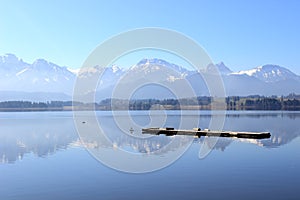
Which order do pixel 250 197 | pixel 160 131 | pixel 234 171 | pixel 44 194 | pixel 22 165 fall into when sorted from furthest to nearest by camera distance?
1. pixel 160 131
2. pixel 22 165
3. pixel 234 171
4. pixel 44 194
5. pixel 250 197

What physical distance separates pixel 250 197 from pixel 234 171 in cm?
1056

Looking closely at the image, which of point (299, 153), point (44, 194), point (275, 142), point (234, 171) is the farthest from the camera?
point (275, 142)

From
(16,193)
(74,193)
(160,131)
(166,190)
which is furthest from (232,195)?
(160,131)

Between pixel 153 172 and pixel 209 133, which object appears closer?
pixel 153 172

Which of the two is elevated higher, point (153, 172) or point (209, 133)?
point (209, 133)

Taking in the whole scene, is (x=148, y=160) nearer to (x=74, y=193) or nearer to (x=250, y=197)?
(x=74, y=193)

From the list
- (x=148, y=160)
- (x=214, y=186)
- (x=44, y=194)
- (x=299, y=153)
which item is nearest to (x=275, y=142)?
(x=299, y=153)

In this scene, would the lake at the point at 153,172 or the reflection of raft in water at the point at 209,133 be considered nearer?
the lake at the point at 153,172

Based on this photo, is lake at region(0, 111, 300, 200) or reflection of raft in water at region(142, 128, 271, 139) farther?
reflection of raft in water at region(142, 128, 271, 139)

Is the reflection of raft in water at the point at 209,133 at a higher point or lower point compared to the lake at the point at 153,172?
higher

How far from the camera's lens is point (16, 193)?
1156 inches

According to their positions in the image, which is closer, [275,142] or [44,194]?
[44,194]

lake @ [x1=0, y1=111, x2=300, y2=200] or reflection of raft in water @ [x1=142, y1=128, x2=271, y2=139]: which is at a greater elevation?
reflection of raft in water @ [x1=142, y1=128, x2=271, y2=139]

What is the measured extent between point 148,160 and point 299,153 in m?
21.5
